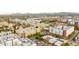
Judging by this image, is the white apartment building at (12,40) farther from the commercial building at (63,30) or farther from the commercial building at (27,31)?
the commercial building at (63,30)

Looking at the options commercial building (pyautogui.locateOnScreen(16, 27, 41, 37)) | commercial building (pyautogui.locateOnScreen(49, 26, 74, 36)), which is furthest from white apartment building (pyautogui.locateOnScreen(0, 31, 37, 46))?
commercial building (pyautogui.locateOnScreen(49, 26, 74, 36))

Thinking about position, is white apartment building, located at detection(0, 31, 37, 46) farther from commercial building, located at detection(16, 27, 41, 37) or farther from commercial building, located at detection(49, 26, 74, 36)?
commercial building, located at detection(49, 26, 74, 36)

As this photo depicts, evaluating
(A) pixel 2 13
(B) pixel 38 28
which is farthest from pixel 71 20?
(A) pixel 2 13

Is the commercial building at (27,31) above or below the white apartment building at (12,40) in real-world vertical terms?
above

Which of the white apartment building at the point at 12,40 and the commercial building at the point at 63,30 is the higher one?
the commercial building at the point at 63,30

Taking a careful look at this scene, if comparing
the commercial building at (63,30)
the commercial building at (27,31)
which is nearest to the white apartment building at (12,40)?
the commercial building at (27,31)

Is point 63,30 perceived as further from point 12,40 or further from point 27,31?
point 12,40

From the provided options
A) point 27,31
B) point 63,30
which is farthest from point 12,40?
point 63,30
